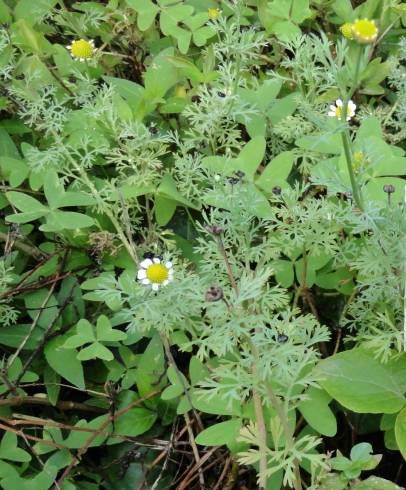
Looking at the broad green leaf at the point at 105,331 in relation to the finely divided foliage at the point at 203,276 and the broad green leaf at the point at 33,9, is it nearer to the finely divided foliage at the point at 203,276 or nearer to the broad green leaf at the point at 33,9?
the finely divided foliage at the point at 203,276

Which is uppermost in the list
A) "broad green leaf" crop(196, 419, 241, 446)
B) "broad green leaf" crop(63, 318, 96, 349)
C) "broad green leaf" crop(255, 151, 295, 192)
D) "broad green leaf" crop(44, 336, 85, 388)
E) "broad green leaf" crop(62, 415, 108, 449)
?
"broad green leaf" crop(255, 151, 295, 192)

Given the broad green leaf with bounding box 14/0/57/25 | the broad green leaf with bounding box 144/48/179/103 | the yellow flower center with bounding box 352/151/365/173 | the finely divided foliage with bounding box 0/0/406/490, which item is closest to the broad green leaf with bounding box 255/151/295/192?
the finely divided foliage with bounding box 0/0/406/490

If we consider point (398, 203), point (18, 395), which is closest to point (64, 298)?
point (18, 395)

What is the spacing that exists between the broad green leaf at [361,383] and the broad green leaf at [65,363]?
57cm

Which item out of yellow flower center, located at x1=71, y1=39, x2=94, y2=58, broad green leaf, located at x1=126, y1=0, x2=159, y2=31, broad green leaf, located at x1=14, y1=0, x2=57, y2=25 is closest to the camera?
yellow flower center, located at x1=71, y1=39, x2=94, y2=58

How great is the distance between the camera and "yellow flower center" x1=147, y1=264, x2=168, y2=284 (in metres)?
1.41

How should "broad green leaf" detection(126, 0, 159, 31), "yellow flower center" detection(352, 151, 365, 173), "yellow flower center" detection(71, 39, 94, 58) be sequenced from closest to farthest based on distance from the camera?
"yellow flower center" detection(352, 151, 365, 173), "yellow flower center" detection(71, 39, 94, 58), "broad green leaf" detection(126, 0, 159, 31)

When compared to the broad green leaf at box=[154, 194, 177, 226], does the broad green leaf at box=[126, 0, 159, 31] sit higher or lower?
higher

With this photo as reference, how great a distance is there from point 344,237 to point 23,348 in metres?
0.84

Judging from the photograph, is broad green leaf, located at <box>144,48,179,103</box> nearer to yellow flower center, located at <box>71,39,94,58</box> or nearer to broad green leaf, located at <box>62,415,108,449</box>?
yellow flower center, located at <box>71,39,94,58</box>

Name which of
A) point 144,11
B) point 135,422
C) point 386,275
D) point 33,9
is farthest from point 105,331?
point 33,9

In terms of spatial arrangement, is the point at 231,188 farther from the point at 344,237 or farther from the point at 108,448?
the point at 108,448

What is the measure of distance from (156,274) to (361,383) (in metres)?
0.47

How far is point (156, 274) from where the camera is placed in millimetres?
1411
